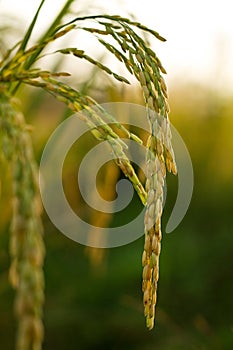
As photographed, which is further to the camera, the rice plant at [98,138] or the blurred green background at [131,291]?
the blurred green background at [131,291]

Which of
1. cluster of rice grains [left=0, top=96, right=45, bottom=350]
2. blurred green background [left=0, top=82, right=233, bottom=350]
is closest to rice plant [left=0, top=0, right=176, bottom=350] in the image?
cluster of rice grains [left=0, top=96, right=45, bottom=350]

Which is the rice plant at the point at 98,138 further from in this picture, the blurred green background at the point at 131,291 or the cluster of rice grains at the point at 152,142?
the blurred green background at the point at 131,291

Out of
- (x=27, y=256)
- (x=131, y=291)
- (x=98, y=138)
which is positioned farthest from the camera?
(x=131, y=291)

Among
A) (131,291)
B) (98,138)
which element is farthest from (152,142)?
(131,291)

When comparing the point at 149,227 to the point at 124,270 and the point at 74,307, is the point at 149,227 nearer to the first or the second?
the point at 74,307

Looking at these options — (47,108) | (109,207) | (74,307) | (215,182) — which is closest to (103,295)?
(74,307)

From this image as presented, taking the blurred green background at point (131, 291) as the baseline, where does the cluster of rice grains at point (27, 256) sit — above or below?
above

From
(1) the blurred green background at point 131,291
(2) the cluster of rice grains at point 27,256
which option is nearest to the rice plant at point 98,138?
(2) the cluster of rice grains at point 27,256

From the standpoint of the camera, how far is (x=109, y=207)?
1.73 meters

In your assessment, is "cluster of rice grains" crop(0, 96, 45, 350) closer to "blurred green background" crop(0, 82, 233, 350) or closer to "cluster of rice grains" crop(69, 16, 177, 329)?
"cluster of rice grains" crop(69, 16, 177, 329)

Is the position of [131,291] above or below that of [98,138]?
below

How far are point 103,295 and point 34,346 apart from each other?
221 centimetres

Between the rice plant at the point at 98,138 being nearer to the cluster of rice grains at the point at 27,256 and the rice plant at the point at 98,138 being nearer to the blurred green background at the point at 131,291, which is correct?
the cluster of rice grains at the point at 27,256

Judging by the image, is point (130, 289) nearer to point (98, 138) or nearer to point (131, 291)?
point (131, 291)
